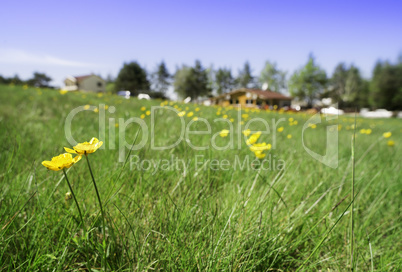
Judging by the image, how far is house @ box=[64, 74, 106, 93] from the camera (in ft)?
141

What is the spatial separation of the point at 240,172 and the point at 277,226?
564 mm

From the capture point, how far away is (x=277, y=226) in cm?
90

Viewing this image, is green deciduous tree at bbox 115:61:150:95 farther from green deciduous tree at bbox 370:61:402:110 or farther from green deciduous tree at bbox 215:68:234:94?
green deciduous tree at bbox 370:61:402:110

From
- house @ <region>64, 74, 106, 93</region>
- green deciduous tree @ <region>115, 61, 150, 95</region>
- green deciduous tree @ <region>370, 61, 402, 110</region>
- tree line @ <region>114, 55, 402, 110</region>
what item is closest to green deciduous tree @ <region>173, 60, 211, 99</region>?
tree line @ <region>114, 55, 402, 110</region>

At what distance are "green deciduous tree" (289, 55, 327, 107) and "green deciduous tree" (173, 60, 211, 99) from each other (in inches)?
686

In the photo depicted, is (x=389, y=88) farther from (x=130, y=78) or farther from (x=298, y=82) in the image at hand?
(x=130, y=78)

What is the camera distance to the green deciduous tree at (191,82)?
4406 centimetres

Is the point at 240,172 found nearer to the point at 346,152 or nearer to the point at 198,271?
the point at 198,271

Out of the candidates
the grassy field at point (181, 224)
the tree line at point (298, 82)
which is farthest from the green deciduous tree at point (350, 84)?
the grassy field at point (181, 224)

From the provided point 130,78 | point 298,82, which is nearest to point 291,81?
point 298,82

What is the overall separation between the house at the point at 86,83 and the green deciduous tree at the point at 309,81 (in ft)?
122

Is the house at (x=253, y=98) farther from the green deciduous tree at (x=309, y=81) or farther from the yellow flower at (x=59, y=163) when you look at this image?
the yellow flower at (x=59, y=163)

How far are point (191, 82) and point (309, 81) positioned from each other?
21.7m

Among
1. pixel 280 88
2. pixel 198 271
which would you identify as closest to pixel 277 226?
pixel 198 271
